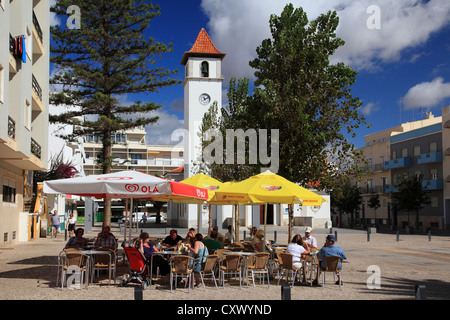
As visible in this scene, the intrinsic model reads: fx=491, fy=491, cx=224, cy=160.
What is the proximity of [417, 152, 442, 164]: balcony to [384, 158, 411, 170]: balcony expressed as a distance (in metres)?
2.76

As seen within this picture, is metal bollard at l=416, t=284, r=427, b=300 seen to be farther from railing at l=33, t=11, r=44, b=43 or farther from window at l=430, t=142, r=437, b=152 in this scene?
window at l=430, t=142, r=437, b=152

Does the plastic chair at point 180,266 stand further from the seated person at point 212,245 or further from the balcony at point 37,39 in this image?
the balcony at point 37,39

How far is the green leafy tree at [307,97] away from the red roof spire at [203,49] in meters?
35.2

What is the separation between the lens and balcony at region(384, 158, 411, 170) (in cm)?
5850

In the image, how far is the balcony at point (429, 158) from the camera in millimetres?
52688

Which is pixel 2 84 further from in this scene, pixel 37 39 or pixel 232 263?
pixel 232 263

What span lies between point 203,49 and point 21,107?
120 feet

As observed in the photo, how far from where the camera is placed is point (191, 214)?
157 feet

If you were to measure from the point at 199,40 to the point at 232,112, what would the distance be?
93.3ft

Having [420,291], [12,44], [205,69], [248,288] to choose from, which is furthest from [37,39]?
[205,69]

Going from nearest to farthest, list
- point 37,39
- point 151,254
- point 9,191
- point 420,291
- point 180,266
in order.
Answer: point 420,291, point 180,266, point 151,254, point 37,39, point 9,191

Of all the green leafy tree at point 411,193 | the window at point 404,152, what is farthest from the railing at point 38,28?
the window at point 404,152

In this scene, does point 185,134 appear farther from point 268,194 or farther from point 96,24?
point 268,194

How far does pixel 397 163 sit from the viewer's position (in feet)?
197
